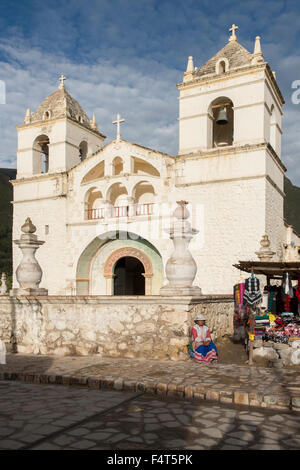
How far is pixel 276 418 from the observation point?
405 centimetres

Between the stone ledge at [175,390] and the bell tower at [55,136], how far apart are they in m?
13.3

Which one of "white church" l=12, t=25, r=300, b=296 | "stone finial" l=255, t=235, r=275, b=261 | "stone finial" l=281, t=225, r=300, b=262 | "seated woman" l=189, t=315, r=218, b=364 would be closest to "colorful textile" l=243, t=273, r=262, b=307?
"seated woman" l=189, t=315, r=218, b=364

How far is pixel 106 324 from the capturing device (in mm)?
7383

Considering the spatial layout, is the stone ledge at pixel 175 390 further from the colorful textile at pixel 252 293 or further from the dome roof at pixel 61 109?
the dome roof at pixel 61 109

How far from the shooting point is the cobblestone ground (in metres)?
3.39

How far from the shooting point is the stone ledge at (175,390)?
175 inches

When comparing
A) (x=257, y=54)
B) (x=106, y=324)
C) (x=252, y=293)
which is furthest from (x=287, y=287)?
(x=257, y=54)

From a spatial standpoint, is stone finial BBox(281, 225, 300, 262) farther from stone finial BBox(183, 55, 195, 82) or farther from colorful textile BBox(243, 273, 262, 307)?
colorful textile BBox(243, 273, 262, 307)

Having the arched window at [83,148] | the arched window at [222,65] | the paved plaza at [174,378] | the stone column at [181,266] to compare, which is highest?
the arched window at [222,65]

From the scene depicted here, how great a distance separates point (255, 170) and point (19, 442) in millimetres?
12114

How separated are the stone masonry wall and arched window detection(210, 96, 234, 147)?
8.56 meters

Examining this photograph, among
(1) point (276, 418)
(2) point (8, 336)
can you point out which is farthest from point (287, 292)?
(2) point (8, 336)

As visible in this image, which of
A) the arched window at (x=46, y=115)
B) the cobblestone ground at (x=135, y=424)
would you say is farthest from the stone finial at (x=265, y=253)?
the arched window at (x=46, y=115)

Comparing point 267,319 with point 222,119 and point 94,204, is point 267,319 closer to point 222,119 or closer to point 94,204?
point 222,119
